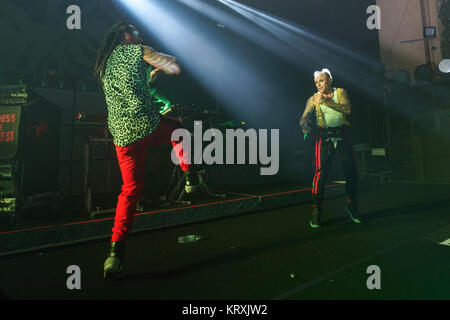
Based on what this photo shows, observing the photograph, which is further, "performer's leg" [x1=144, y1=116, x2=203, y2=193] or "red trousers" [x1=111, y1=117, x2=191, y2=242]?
"performer's leg" [x1=144, y1=116, x2=203, y2=193]

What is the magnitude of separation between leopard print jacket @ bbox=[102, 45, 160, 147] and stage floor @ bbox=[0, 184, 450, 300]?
912 mm

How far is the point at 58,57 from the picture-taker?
3.76m

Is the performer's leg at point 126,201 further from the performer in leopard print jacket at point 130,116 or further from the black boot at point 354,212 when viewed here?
the black boot at point 354,212

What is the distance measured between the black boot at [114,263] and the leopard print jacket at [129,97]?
639 mm

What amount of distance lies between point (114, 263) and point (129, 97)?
1.04 m

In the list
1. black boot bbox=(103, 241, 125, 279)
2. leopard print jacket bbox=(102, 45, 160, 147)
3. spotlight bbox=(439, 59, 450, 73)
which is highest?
spotlight bbox=(439, 59, 450, 73)

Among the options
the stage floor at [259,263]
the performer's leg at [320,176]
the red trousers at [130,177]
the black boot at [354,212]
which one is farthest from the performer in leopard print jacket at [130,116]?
the black boot at [354,212]

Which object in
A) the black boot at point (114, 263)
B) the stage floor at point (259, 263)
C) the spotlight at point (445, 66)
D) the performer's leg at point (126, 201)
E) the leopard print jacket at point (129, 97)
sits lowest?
the stage floor at point (259, 263)

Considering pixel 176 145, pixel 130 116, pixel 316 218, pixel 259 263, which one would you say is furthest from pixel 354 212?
pixel 130 116

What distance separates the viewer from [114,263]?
1540 millimetres

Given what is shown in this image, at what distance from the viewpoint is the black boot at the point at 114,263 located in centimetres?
153

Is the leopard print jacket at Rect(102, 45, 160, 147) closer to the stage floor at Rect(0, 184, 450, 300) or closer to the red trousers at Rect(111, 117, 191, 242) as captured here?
the red trousers at Rect(111, 117, 191, 242)

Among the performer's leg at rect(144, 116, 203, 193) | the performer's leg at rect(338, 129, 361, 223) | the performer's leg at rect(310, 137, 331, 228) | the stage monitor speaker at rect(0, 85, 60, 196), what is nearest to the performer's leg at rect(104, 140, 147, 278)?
the performer's leg at rect(144, 116, 203, 193)

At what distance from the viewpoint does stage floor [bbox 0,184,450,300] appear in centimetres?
138
